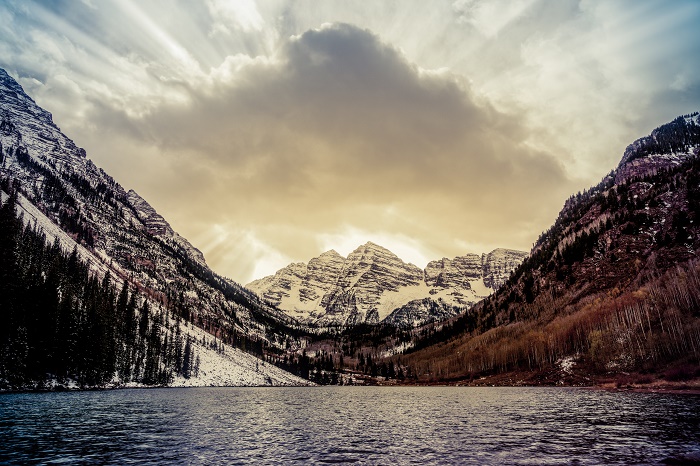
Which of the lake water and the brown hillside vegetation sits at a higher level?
the brown hillside vegetation

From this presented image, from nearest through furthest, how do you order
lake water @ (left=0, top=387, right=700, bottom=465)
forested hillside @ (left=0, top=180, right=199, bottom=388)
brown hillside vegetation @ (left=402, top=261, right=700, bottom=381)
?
lake water @ (left=0, top=387, right=700, bottom=465) < forested hillside @ (left=0, top=180, right=199, bottom=388) < brown hillside vegetation @ (left=402, top=261, right=700, bottom=381)

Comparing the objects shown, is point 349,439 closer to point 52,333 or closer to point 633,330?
point 52,333

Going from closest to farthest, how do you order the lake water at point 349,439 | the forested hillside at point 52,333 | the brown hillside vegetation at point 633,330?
the lake water at point 349,439
the forested hillside at point 52,333
the brown hillside vegetation at point 633,330

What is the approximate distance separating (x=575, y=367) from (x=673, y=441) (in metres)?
146

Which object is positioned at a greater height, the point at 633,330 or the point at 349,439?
the point at 633,330

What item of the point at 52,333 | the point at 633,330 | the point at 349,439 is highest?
the point at 52,333

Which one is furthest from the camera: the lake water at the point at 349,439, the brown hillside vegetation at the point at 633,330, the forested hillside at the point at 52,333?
the brown hillside vegetation at the point at 633,330

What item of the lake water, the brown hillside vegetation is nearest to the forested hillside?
the lake water

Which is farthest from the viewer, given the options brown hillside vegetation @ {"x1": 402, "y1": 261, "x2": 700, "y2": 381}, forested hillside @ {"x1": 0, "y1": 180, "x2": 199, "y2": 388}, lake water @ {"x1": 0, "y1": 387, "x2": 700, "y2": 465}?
brown hillside vegetation @ {"x1": 402, "y1": 261, "x2": 700, "y2": 381}

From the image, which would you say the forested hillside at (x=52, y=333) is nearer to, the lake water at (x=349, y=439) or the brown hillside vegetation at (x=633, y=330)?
the lake water at (x=349, y=439)

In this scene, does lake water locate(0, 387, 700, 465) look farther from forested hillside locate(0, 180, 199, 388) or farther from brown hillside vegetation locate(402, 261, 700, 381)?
brown hillside vegetation locate(402, 261, 700, 381)

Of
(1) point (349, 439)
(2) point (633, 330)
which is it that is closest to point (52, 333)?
(1) point (349, 439)

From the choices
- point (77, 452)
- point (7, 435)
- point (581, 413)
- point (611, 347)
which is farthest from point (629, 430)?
point (611, 347)

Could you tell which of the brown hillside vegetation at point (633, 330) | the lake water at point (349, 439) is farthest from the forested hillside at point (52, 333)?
the brown hillside vegetation at point (633, 330)
